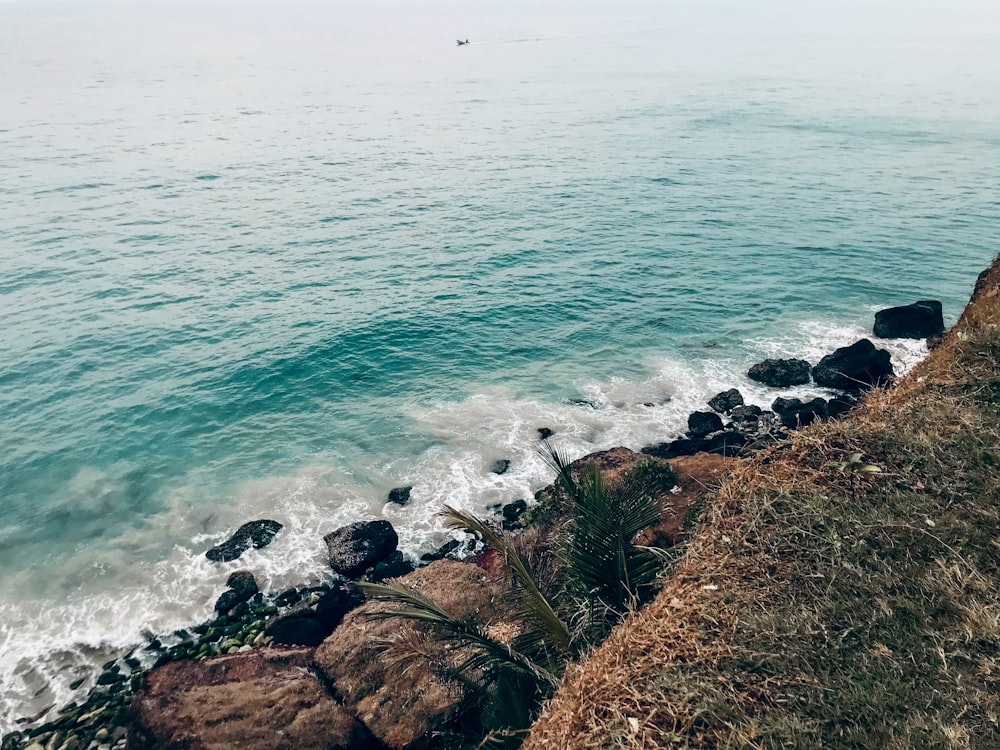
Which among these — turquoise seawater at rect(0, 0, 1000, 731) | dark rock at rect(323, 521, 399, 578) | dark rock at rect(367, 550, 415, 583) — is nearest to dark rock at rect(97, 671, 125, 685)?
turquoise seawater at rect(0, 0, 1000, 731)

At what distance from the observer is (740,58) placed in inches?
6624

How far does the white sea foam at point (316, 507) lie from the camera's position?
1862 cm

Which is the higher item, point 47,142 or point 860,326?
point 47,142

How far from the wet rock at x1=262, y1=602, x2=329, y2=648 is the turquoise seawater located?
8.00 ft

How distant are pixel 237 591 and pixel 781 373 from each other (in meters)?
25.3

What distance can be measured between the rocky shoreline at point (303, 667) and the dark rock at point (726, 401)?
12.6 ft

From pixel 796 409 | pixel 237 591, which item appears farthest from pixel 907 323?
pixel 237 591

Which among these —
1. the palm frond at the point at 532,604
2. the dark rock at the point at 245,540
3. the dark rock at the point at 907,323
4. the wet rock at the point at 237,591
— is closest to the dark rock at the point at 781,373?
the dark rock at the point at 907,323

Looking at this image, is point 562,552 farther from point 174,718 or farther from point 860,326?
point 860,326

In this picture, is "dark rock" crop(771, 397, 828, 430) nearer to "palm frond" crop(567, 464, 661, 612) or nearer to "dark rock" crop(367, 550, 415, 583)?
"dark rock" crop(367, 550, 415, 583)

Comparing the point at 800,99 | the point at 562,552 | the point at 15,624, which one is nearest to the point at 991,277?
the point at 562,552

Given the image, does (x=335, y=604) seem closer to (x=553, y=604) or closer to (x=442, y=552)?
(x=442, y=552)

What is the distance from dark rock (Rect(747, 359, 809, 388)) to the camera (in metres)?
30.1

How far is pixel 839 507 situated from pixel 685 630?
270 cm
